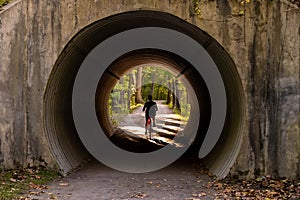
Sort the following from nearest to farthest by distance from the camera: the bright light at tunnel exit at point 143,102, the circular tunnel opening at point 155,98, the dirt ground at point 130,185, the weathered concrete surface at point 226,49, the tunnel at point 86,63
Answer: the dirt ground at point 130,185 < the weathered concrete surface at point 226,49 < the tunnel at point 86,63 < the circular tunnel opening at point 155,98 < the bright light at tunnel exit at point 143,102

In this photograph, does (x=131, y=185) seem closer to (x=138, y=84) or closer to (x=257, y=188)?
(x=257, y=188)

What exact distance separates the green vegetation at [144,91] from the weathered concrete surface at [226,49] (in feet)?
58.6

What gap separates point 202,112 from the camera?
14.4 metres

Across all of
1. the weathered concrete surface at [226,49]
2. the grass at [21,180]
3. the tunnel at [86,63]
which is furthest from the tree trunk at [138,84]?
the grass at [21,180]

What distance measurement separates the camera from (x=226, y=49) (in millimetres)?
7957

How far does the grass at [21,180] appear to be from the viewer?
681cm

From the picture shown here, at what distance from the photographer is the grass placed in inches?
268

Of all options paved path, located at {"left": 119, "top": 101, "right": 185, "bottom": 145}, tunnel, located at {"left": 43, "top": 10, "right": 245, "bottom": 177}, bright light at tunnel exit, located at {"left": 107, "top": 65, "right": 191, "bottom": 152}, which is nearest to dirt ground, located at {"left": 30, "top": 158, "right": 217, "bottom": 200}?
tunnel, located at {"left": 43, "top": 10, "right": 245, "bottom": 177}

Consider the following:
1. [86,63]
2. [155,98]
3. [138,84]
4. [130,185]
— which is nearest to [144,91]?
[155,98]

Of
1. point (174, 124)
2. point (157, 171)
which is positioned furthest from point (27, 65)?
point (174, 124)

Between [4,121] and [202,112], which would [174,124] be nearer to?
[202,112]

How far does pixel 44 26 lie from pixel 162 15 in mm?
2390

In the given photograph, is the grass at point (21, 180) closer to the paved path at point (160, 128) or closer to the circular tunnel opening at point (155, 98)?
the circular tunnel opening at point (155, 98)

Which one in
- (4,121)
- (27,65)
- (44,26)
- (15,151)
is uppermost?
(44,26)
